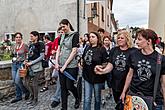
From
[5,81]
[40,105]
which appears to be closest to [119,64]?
[40,105]

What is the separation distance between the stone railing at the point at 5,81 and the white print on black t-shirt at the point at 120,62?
3717 mm

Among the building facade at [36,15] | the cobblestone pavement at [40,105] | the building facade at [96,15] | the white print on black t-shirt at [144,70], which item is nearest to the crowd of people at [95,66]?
the white print on black t-shirt at [144,70]

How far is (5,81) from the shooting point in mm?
7730

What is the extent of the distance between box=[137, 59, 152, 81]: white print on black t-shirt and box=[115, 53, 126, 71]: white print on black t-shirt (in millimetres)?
960

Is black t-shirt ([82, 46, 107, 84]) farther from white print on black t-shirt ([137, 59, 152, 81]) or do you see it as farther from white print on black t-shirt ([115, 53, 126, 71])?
white print on black t-shirt ([137, 59, 152, 81])

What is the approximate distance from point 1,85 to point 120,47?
3.74 m

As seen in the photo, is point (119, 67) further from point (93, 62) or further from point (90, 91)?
point (90, 91)

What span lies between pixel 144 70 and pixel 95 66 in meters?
1.55

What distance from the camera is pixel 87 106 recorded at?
539cm

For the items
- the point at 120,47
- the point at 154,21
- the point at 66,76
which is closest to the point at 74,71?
the point at 66,76

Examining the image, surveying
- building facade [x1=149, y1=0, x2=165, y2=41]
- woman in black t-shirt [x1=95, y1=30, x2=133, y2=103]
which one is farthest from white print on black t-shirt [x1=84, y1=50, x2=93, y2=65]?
building facade [x1=149, y1=0, x2=165, y2=41]

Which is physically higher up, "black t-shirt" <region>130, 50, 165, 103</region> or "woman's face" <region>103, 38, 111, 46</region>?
"woman's face" <region>103, 38, 111, 46</region>

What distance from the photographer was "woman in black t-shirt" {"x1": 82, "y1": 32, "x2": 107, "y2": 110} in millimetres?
5254

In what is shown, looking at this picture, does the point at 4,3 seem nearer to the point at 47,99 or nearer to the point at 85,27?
the point at 85,27
